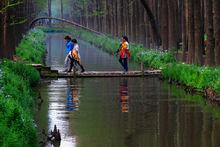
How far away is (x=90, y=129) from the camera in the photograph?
51.5 ft

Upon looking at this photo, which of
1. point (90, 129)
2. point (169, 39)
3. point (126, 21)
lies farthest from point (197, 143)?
point (126, 21)

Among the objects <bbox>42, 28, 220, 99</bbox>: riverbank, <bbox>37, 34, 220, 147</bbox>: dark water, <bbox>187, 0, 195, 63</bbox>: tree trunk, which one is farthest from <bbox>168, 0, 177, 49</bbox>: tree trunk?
<bbox>37, 34, 220, 147</bbox>: dark water

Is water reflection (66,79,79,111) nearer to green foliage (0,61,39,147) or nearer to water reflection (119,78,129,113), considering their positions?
water reflection (119,78,129,113)

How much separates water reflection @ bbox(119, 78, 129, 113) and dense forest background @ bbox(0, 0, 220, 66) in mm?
3640

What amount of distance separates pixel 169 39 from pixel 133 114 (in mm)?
22089

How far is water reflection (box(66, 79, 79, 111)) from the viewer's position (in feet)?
65.2

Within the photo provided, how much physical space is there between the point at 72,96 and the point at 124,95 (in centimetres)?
194

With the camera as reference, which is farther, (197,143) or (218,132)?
(218,132)

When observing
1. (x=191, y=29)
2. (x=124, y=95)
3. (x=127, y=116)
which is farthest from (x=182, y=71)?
(x=127, y=116)

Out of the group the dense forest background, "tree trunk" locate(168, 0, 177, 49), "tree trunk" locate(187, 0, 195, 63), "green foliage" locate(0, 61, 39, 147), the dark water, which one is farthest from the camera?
"tree trunk" locate(168, 0, 177, 49)

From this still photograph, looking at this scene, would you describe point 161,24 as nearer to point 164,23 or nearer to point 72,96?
point 164,23

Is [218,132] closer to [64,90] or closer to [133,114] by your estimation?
[133,114]

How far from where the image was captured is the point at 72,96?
23.1 metres

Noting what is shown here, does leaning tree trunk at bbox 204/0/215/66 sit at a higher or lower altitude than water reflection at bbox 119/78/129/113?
higher
